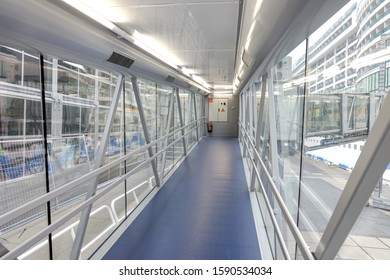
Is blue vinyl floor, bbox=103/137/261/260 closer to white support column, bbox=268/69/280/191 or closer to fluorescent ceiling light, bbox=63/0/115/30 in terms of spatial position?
white support column, bbox=268/69/280/191

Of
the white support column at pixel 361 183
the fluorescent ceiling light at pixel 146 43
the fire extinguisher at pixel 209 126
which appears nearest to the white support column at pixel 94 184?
the fluorescent ceiling light at pixel 146 43

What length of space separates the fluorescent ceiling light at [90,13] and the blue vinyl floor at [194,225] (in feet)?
7.49

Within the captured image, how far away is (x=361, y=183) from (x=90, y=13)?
81.4 inches

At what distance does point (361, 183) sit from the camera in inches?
28.9

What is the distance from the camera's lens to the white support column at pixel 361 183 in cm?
65

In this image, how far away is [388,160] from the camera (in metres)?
0.67

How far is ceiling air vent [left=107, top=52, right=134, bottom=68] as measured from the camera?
2.28 m

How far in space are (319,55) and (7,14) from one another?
1.82 meters

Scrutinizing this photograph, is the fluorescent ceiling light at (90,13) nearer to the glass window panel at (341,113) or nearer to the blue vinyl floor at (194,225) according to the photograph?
the glass window panel at (341,113)

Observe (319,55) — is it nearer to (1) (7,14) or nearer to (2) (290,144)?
(2) (290,144)

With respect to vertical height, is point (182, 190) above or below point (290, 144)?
below

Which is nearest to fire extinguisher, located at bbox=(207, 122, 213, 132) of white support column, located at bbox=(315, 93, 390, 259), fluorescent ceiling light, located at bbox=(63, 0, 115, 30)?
fluorescent ceiling light, located at bbox=(63, 0, 115, 30)

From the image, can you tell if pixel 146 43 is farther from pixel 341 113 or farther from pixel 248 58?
pixel 341 113
